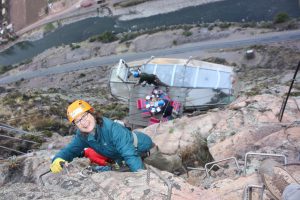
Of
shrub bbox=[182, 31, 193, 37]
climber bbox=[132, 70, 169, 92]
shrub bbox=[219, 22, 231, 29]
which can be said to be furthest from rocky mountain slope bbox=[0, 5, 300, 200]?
shrub bbox=[219, 22, 231, 29]

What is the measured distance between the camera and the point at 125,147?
7359 millimetres

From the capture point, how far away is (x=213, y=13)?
52.0 m

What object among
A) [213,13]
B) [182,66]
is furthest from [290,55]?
[213,13]

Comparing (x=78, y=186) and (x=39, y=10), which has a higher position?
(x=39, y=10)

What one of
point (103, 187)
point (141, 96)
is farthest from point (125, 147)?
point (141, 96)

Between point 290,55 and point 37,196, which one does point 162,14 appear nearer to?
point 290,55

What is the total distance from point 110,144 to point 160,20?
48589mm

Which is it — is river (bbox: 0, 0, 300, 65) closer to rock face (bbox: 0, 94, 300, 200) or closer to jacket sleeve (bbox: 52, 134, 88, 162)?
rock face (bbox: 0, 94, 300, 200)

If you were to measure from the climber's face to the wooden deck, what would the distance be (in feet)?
40.1

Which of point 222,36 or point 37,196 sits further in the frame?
point 222,36

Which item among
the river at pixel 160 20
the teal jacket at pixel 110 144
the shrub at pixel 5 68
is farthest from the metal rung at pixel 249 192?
the shrub at pixel 5 68

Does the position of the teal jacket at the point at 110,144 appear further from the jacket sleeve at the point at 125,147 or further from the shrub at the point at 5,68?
the shrub at the point at 5,68

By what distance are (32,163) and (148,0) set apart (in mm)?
49375

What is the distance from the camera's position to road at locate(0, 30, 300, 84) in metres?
41.2
